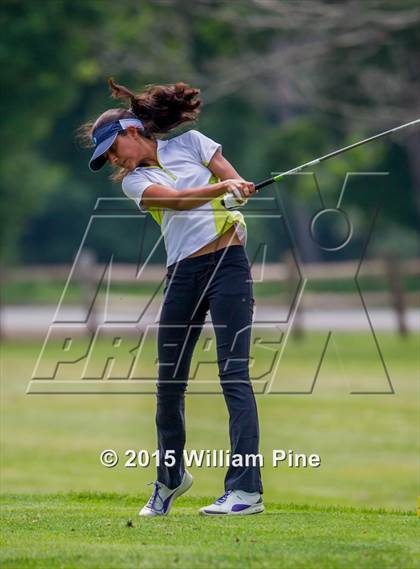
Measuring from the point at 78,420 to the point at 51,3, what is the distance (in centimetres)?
1701

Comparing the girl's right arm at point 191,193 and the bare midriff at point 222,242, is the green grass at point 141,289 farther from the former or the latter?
the girl's right arm at point 191,193

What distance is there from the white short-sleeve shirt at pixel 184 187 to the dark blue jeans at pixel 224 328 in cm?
8

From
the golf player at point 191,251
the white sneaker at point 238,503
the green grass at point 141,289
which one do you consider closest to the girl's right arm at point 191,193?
the golf player at point 191,251

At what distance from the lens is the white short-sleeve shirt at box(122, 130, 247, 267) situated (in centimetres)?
687

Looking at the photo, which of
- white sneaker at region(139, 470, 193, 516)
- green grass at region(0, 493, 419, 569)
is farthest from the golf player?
green grass at region(0, 493, 419, 569)

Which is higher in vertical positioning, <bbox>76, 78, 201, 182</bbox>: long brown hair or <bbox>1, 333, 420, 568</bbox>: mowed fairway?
<bbox>76, 78, 201, 182</bbox>: long brown hair

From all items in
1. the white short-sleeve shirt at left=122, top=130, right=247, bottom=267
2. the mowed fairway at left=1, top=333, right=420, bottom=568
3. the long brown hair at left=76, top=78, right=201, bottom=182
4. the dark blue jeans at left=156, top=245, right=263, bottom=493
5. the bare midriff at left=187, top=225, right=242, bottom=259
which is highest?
the long brown hair at left=76, top=78, right=201, bottom=182

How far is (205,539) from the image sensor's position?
6.21 metres

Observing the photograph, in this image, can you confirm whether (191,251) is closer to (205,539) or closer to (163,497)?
(163,497)

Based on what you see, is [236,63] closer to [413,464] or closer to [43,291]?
[43,291]

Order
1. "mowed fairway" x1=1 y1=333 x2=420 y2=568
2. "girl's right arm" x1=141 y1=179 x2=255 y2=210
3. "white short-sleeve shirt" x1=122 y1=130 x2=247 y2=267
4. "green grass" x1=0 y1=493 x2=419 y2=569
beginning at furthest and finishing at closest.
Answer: "white short-sleeve shirt" x1=122 y1=130 x2=247 y2=267, "girl's right arm" x1=141 y1=179 x2=255 y2=210, "mowed fairway" x1=1 y1=333 x2=420 y2=568, "green grass" x1=0 y1=493 x2=419 y2=569

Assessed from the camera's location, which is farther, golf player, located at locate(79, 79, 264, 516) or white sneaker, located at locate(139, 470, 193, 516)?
white sneaker, located at locate(139, 470, 193, 516)

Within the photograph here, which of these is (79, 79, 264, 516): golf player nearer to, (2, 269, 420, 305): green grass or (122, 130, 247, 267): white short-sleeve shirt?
(122, 130, 247, 267): white short-sleeve shirt

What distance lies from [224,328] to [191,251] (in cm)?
39
